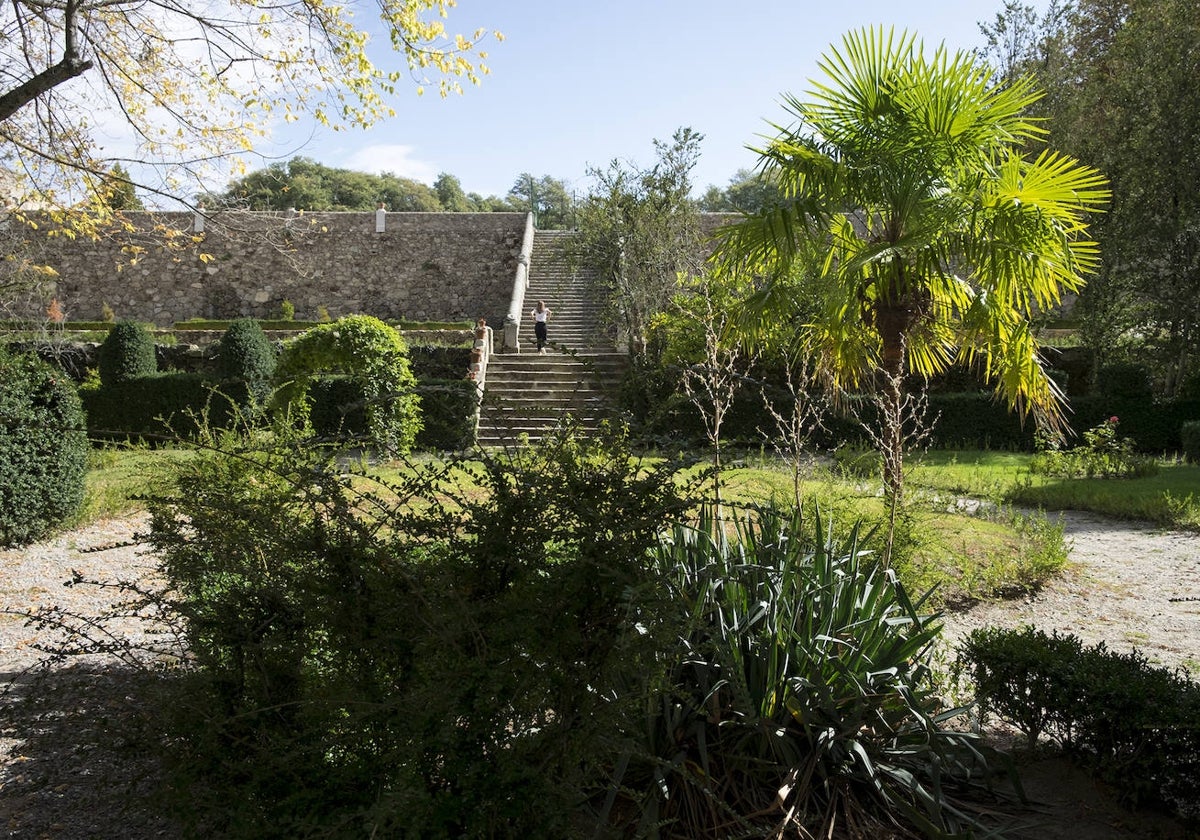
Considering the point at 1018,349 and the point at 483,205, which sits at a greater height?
the point at 483,205

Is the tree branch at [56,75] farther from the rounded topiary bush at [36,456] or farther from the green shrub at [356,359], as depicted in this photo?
the green shrub at [356,359]

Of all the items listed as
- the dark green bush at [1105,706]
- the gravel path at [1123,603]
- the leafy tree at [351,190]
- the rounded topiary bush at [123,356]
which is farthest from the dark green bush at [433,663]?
the leafy tree at [351,190]

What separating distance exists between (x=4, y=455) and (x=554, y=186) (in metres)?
50.4

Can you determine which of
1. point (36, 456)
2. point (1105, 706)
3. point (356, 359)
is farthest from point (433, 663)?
point (356, 359)

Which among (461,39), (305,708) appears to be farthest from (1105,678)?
(461,39)

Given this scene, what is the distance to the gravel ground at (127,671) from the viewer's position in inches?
109

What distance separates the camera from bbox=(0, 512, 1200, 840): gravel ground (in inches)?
109

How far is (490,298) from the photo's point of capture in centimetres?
2622

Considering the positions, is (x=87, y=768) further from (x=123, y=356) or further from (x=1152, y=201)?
(x=1152, y=201)

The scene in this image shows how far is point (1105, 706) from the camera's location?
10.0ft

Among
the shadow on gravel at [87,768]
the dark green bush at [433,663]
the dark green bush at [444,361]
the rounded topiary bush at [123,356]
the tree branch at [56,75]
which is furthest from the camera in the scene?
the dark green bush at [444,361]

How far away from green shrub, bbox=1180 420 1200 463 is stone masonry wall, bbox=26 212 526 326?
17.7 metres

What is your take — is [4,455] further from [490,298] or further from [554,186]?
[554,186]

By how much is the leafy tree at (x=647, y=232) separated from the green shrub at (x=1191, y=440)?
26.5 ft
